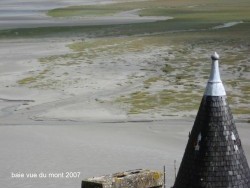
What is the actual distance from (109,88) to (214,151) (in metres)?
22.9

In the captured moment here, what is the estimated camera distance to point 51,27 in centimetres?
5916

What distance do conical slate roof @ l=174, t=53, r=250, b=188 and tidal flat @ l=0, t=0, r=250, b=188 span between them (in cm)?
895

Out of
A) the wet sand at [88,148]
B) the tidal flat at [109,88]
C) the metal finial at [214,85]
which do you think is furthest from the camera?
the tidal flat at [109,88]

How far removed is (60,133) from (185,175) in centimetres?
1500

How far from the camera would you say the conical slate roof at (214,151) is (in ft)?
24.5

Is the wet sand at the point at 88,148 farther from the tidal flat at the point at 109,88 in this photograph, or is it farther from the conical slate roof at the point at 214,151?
the conical slate roof at the point at 214,151

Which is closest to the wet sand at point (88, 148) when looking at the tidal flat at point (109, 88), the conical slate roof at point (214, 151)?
the tidal flat at point (109, 88)

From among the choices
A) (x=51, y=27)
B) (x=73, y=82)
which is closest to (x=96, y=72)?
(x=73, y=82)

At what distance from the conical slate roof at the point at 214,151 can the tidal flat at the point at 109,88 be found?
8.95 meters

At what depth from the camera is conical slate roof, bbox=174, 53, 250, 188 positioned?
24.5 ft

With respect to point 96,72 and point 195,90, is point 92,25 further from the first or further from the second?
point 195,90

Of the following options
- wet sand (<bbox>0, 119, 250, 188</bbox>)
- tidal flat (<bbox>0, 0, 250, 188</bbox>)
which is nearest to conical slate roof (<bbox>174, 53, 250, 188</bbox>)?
wet sand (<bbox>0, 119, 250, 188</bbox>)

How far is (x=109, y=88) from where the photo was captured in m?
30.4

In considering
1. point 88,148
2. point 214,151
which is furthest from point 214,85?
point 88,148
